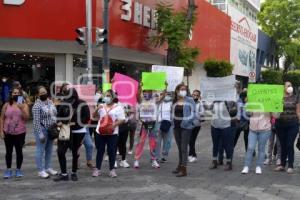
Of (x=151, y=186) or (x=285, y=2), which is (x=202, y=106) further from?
(x=285, y=2)

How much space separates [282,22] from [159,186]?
49.9m

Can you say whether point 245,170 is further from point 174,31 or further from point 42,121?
point 174,31

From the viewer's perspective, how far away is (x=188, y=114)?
9.70 metres

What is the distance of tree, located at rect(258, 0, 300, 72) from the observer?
5525cm

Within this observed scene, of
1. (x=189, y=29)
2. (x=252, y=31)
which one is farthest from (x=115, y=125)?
(x=252, y=31)

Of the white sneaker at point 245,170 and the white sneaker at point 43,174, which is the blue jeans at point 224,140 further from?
the white sneaker at point 43,174

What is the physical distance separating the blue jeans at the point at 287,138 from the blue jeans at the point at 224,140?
3.10ft

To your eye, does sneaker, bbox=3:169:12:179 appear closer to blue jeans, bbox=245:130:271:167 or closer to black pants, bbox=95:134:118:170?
black pants, bbox=95:134:118:170

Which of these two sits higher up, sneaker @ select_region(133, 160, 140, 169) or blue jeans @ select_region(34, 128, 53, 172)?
blue jeans @ select_region(34, 128, 53, 172)

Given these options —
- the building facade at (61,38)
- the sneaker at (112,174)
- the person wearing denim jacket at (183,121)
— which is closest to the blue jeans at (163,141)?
the person wearing denim jacket at (183,121)

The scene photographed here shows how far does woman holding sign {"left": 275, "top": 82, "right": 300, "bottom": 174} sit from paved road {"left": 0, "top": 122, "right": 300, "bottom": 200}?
37 cm

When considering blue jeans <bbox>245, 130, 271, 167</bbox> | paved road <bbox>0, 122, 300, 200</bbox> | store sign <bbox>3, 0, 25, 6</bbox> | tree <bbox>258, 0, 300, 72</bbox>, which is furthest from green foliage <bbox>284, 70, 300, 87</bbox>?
paved road <bbox>0, 122, 300, 200</bbox>

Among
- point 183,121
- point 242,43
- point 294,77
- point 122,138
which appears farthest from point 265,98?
point 294,77

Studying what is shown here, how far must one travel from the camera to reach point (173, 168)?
34.9 feet
